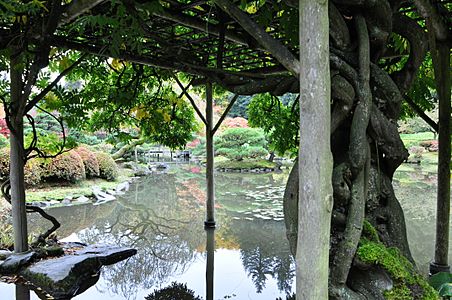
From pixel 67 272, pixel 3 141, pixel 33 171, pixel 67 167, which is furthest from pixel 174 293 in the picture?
pixel 3 141

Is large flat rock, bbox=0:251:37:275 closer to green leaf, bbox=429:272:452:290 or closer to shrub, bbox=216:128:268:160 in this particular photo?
green leaf, bbox=429:272:452:290

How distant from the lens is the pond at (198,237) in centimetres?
436

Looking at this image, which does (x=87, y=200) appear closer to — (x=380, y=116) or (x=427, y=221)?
(x=427, y=221)

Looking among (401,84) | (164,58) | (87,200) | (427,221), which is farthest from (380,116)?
(87,200)

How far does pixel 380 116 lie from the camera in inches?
82.5

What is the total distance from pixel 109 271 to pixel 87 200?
236 inches

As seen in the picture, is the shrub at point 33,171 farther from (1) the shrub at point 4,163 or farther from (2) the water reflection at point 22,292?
(2) the water reflection at point 22,292

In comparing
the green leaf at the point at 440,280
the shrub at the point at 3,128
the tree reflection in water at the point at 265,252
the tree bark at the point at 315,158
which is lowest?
the tree reflection in water at the point at 265,252

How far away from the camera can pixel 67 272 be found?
405cm

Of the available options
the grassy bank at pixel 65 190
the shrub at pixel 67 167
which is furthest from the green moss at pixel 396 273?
the shrub at pixel 67 167

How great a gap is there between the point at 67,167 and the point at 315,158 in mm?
10520

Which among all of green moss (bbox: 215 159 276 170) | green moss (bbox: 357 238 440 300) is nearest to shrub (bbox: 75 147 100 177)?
green moss (bbox: 215 159 276 170)

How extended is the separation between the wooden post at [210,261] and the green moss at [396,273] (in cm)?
239

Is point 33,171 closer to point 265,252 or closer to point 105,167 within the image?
point 105,167
